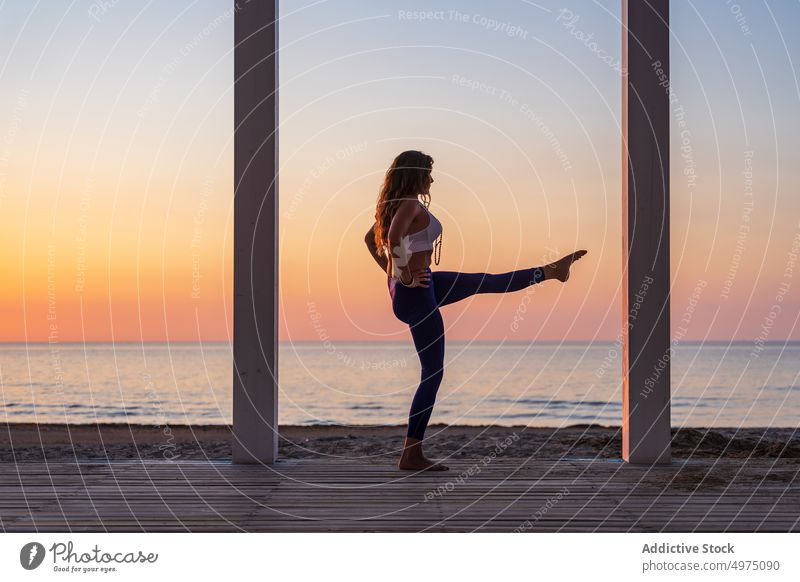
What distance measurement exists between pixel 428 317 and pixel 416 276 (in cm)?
20

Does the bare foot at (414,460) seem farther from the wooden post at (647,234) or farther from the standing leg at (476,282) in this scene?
the wooden post at (647,234)

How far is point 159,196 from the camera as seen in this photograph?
336 inches

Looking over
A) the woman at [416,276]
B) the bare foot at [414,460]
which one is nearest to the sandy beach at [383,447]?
the bare foot at [414,460]

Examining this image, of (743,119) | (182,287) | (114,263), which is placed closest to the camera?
(743,119)

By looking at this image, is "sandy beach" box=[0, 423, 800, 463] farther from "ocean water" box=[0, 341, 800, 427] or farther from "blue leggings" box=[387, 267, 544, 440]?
"ocean water" box=[0, 341, 800, 427]

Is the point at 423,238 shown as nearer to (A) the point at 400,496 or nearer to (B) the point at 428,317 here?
(B) the point at 428,317

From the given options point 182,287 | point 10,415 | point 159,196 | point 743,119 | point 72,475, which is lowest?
point 10,415

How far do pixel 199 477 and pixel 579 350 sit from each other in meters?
25.6

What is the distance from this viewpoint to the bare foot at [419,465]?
4281mm

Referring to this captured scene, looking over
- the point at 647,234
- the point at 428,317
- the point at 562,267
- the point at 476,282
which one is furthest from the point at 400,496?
the point at 647,234

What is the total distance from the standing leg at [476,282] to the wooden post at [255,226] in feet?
2.66

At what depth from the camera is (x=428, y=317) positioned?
428cm
